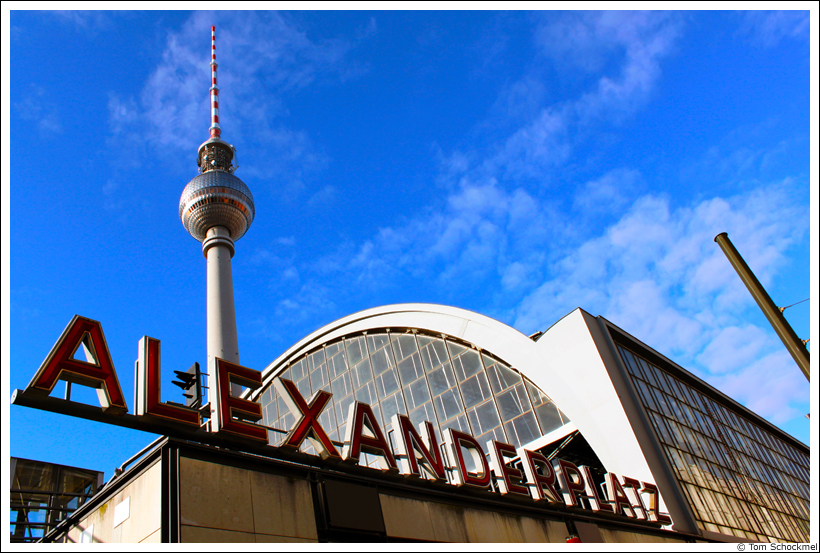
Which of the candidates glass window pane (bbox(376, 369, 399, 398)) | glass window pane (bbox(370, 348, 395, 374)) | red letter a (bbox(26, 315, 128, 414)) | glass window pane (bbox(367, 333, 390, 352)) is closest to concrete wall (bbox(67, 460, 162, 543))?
red letter a (bbox(26, 315, 128, 414))

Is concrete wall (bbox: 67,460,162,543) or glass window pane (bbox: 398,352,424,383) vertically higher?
glass window pane (bbox: 398,352,424,383)

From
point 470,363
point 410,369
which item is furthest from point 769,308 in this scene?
point 410,369

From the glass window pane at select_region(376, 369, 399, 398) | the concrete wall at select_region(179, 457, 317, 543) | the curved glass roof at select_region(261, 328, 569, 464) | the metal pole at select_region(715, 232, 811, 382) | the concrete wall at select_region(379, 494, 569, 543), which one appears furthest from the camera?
the glass window pane at select_region(376, 369, 399, 398)

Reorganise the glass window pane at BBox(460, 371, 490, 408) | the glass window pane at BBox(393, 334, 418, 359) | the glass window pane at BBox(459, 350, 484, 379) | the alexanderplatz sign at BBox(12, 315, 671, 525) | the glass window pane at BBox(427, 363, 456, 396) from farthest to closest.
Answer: the glass window pane at BBox(393, 334, 418, 359) < the glass window pane at BBox(427, 363, 456, 396) < the glass window pane at BBox(459, 350, 484, 379) < the glass window pane at BBox(460, 371, 490, 408) < the alexanderplatz sign at BBox(12, 315, 671, 525)

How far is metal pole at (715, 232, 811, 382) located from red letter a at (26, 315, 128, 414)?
12310 mm

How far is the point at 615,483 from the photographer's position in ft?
73.6

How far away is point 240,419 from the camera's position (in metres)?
14.1

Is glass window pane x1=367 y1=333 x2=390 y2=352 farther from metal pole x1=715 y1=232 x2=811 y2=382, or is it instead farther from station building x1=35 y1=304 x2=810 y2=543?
metal pole x1=715 y1=232 x2=811 y2=382

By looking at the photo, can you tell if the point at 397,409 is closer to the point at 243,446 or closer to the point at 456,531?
the point at 456,531

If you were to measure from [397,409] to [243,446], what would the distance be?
22126 mm

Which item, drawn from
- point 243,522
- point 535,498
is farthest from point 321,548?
point 535,498

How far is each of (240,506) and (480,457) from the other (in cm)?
946

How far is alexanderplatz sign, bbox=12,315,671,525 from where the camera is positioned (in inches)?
471

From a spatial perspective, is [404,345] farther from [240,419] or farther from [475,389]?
[240,419]
